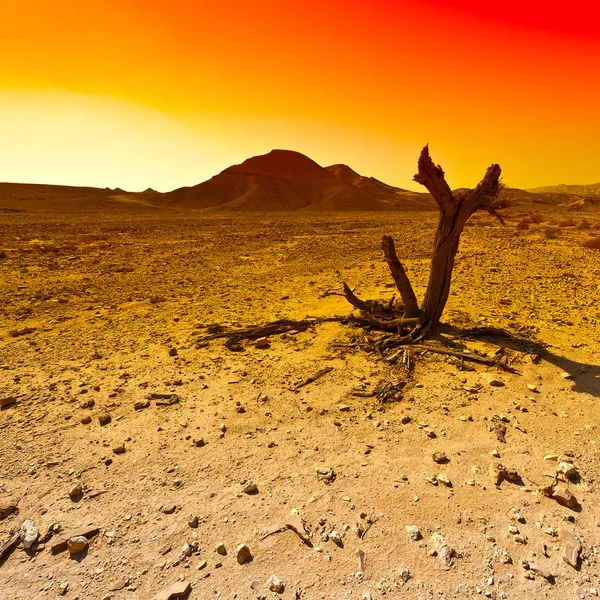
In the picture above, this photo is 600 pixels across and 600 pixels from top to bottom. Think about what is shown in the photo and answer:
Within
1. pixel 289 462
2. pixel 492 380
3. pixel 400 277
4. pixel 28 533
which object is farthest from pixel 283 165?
pixel 28 533

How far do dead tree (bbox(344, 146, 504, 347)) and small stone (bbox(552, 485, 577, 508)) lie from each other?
→ 9.79 ft

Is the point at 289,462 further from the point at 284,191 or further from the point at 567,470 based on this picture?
the point at 284,191

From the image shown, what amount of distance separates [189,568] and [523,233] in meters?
21.5

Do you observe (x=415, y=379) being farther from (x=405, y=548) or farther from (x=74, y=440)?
(x=74, y=440)

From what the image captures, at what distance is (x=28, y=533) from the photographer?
9.26ft

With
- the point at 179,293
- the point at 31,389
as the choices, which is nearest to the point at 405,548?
the point at 31,389

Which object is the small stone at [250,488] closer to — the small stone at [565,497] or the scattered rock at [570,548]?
the scattered rock at [570,548]

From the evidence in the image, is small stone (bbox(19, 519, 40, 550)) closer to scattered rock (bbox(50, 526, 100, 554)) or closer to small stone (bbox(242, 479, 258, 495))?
scattered rock (bbox(50, 526, 100, 554))

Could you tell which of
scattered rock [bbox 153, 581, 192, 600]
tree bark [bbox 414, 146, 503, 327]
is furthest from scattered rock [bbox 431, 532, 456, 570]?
tree bark [bbox 414, 146, 503, 327]

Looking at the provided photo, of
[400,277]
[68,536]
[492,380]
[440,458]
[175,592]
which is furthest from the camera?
[400,277]

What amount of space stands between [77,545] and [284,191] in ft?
274

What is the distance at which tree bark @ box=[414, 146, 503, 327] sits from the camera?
5.54m

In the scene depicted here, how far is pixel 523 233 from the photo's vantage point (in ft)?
63.9

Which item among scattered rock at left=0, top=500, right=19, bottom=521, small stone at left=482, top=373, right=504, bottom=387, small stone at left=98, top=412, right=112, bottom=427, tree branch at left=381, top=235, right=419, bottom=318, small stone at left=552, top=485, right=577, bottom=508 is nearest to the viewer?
small stone at left=552, top=485, right=577, bottom=508
